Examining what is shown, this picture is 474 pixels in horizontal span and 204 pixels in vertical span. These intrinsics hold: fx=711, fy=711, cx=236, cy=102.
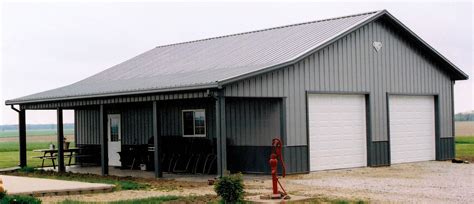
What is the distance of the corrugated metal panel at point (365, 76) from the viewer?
60.4ft

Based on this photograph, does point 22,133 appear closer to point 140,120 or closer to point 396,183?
point 140,120

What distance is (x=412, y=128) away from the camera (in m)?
22.5

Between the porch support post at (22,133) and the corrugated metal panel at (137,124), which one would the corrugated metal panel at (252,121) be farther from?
the porch support post at (22,133)

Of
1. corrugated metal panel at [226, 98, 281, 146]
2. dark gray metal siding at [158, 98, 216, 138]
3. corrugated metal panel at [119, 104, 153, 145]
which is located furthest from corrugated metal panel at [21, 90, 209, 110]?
corrugated metal panel at [119, 104, 153, 145]

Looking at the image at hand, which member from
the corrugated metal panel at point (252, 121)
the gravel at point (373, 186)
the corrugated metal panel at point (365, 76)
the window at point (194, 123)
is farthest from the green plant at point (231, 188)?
the window at point (194, 123)

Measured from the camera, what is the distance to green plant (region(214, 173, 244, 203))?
11.7 m

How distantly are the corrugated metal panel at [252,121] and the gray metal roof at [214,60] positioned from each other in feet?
3.35

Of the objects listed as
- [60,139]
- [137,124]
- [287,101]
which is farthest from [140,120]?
[287,101]

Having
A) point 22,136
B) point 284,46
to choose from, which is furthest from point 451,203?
point 22,136

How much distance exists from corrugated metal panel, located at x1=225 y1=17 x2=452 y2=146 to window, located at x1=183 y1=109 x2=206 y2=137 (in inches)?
126

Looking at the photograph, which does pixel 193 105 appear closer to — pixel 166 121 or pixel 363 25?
pixel 166 121

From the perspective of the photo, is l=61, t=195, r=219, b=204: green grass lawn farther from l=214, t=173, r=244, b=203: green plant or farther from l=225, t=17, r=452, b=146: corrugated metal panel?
l=225, t=17, r=452, b=146: corrugated metal panel

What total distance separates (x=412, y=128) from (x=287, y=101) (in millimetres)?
5979

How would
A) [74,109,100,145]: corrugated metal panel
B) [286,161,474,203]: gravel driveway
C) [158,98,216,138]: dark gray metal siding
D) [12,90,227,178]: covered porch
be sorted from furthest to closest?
[74,109,100,145]: corrugated metal panel
[158,98,216,138]: dark gray metal siding
[12,90,227,178]: covered porch
[286,161,474,203]: gravel driveway
